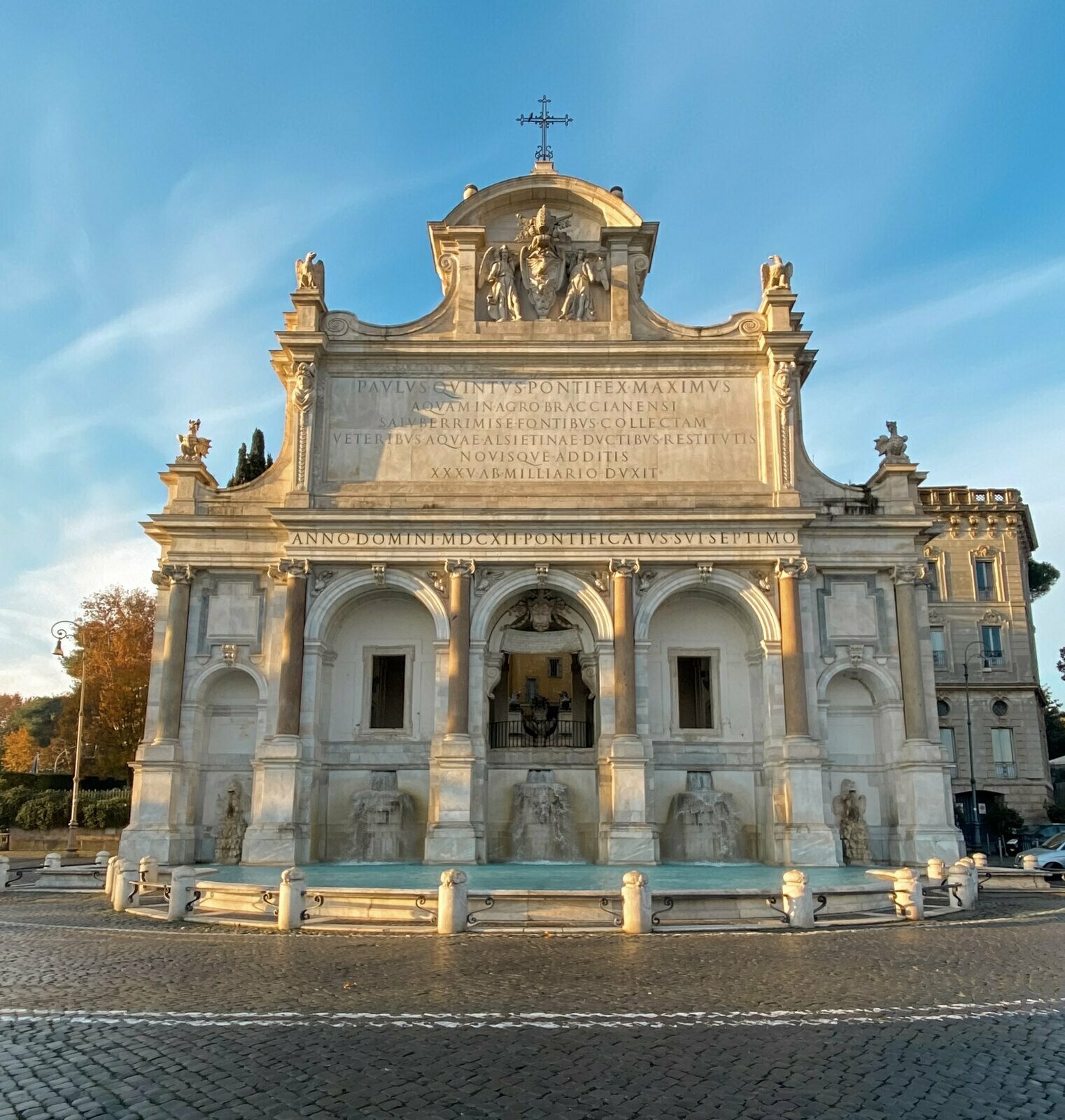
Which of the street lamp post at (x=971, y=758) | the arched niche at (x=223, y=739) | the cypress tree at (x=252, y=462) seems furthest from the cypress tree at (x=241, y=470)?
the street lamp post at (x=971, y=758)

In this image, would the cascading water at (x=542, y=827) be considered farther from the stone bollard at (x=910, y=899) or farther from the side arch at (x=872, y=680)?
the stone bollard at (x=910, y=899)

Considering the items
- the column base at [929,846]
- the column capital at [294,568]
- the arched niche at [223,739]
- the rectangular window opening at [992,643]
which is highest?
the rectangular window opening at [992,643]

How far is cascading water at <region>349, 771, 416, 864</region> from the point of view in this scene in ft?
91.6

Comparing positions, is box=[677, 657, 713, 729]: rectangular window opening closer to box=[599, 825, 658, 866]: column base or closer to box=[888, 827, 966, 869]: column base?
box=[599, 825, 658, 866]: column base

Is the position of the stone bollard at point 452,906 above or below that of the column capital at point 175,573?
below

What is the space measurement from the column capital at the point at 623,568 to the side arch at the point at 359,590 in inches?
191

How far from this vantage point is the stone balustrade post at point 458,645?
27.7m

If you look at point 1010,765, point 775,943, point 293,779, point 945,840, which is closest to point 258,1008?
point 775,943

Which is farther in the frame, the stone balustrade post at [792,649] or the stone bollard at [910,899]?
the stone balustrade post at [792,649]

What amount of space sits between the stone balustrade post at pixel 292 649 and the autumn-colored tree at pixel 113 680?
25.3m

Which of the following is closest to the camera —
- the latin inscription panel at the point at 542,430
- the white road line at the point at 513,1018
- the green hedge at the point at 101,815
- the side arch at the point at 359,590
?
the white road line at the point at 513,1018

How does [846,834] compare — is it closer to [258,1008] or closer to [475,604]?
[475,604]

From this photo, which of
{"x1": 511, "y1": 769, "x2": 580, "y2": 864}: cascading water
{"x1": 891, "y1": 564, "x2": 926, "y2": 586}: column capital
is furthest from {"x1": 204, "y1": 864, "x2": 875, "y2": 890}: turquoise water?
{"x1": 891, "y1": 564, "x2": 926, "y2": 586}: column capital

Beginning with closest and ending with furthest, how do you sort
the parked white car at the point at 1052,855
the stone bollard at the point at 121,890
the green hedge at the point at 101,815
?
the stone bollard at the point at 121,890, the parked white car at the point at 1052,855, the green hedge at the point at 101,815
